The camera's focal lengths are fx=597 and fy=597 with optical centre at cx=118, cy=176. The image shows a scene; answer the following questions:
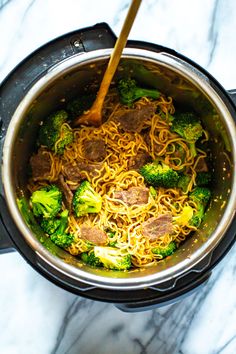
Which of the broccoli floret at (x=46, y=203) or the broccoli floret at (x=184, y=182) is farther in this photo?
the broccoli floret at (x=184, y=182)

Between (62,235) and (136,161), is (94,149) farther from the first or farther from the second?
(62,235)

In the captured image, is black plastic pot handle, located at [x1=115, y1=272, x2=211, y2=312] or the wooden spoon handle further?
black plastic pot handle, located at [x1=115, y1=272, x2=211, y2=312]

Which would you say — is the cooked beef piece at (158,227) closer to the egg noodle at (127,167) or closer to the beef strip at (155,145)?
the egg noodle at (127,167)

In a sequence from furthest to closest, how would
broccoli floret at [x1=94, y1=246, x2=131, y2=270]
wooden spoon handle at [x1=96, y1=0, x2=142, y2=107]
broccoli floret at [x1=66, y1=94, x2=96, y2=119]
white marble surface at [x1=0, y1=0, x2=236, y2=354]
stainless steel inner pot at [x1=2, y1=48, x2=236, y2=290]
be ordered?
1. white marble surface at [x1=0, y1=0, x2=236, y2=354]
2. broccoli floret at [x1=66, y1=94, x2=96, y2=119]
3. broccoli floret at [x1=94, y1=246, x2=131, y2=270]
4. stainless steel inner pot at [x1=2, y1=48, x2=236, y2=290]
5. wooden spoon handle at [x1=96, y1=0, x2=142, y2=107]

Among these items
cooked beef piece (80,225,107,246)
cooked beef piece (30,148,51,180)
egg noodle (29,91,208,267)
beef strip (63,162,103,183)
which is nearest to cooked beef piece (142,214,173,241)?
egg noodle (29,91,208,267)

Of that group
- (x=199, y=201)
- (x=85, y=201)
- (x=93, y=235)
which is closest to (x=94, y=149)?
(x=85, y=201)

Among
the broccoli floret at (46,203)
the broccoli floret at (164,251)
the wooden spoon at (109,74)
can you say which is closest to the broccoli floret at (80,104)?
the wooden spoon at (109,74)

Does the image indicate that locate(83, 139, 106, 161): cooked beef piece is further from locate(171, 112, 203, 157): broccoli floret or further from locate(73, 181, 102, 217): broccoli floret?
locate(171, 112, 203, 157): broccoli floret
